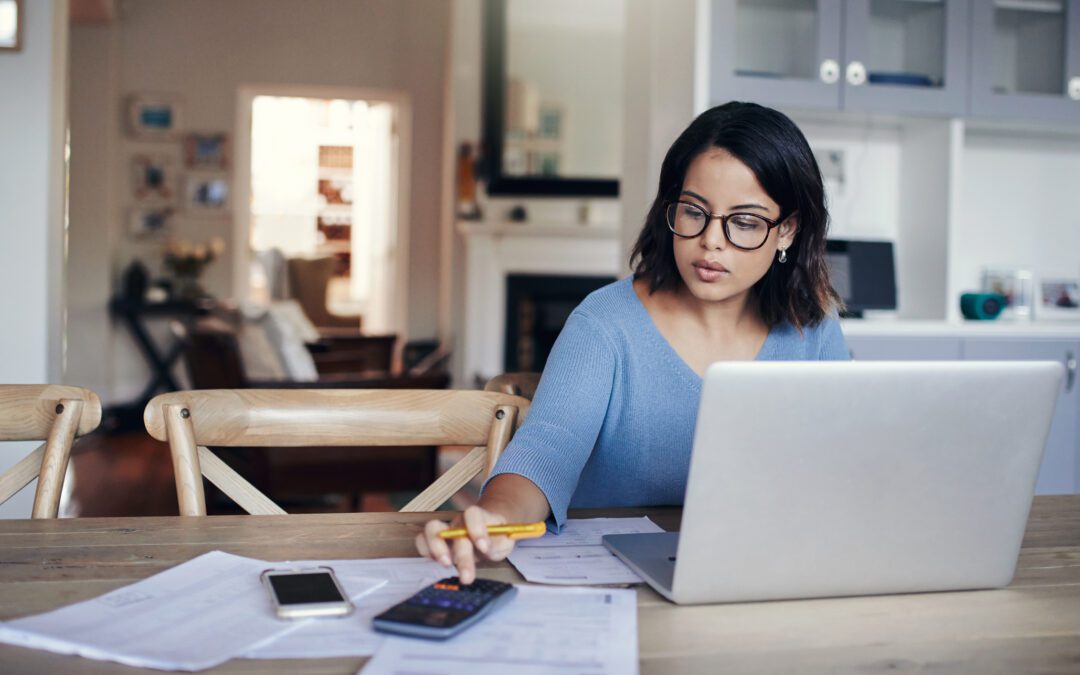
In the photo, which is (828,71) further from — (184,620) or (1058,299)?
(184,620)

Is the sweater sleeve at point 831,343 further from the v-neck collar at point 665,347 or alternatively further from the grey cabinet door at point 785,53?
the grey cabinet door at point 785,53

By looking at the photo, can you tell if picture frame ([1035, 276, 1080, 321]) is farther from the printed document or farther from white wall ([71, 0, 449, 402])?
white wall ([71, 0, 449, 402])

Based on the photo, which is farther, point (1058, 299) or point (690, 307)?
point (1058, 299)

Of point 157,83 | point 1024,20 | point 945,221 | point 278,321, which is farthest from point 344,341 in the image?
point 1024,20

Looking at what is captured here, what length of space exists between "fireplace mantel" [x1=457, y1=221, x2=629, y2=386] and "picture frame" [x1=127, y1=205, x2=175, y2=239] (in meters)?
2.28

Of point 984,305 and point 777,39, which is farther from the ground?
point 777,39

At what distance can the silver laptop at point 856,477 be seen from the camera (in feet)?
2.69

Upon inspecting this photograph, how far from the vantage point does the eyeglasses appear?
1.40 meters

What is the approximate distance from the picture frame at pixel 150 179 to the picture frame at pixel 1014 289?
5340mm

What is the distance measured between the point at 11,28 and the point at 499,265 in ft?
11.1

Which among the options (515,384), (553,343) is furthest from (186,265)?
(515,384)

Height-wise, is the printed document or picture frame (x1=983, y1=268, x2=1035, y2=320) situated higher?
picture frame (x1=983, y1=268, x2=1035, y2=320)

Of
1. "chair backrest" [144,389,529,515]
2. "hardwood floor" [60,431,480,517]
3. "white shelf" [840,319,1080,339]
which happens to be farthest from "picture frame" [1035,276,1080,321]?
"chair backrest" [144,389,529,515]

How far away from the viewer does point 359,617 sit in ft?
2.77
